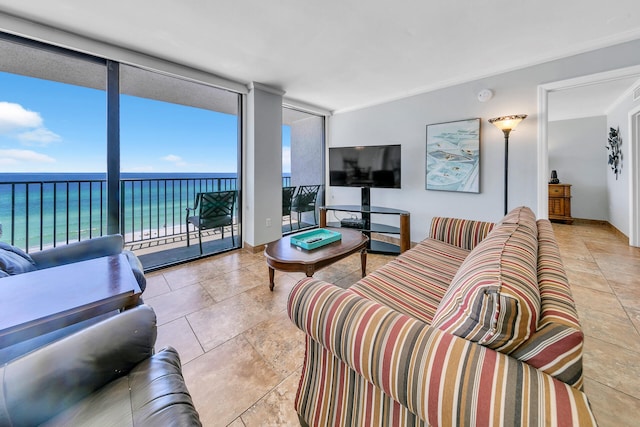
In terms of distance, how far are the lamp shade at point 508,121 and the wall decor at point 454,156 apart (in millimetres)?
306

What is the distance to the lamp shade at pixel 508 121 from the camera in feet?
8.40

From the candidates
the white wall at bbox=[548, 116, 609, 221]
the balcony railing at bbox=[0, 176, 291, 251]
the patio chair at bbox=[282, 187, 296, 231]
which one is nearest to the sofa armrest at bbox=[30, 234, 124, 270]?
the balcony railing at bbox=[0, 176, 291, 251]

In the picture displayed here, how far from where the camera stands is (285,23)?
2.03 meters

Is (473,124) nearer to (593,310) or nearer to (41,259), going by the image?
(593,310)

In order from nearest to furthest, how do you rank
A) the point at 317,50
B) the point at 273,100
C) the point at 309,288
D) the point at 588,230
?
the point at 309,288 < the point at 317,50 < the point at 273,100 < the point at 588,230

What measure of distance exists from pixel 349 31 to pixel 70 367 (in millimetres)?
2661

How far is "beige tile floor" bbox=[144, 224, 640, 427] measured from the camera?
3.91ft

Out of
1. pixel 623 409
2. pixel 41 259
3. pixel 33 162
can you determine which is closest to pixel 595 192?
pixel 623 409

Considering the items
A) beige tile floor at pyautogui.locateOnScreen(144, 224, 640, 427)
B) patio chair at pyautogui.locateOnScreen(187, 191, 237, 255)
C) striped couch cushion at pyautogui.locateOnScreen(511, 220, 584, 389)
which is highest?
patio chair at pyautogui.locateOnScreen(187, 191, 237, 255)

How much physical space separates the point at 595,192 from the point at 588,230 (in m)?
1.21

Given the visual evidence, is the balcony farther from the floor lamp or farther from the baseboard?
the baseboard

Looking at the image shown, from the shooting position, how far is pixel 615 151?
424 cm

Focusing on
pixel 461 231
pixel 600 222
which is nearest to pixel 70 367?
pixel 461 231

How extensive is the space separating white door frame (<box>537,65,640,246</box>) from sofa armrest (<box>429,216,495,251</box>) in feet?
3.54
